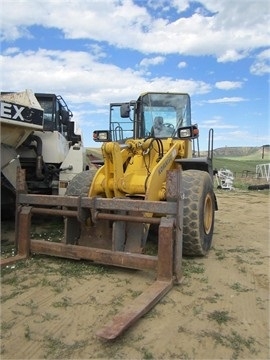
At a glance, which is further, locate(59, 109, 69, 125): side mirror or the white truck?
locate(59, 109, 69, 125): side mirror

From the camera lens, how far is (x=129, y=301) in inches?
142

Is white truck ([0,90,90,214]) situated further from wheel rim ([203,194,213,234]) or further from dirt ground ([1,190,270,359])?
wheel rim ([203,194,213,234])

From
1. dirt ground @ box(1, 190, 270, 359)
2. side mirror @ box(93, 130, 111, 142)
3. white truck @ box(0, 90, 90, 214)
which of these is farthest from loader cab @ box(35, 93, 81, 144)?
dirt ground @ box(1, 190, 270, 359)

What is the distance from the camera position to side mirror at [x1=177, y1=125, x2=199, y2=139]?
535 centimetres

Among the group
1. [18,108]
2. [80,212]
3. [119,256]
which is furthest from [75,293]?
[18,108]

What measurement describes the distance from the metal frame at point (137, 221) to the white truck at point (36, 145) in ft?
3.64

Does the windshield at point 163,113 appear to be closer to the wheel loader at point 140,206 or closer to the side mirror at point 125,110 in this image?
the wheel loader at point 140,206

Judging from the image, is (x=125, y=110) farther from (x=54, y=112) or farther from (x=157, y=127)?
(x=54, y=112)

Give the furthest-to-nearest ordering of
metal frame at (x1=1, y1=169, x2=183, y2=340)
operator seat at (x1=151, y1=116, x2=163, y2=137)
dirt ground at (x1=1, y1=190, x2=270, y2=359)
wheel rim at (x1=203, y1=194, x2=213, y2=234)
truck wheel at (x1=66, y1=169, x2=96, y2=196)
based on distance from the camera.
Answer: operator seat at (x1=151, y1=116, x2=163, y2=137) → truck wheel at (x1=66, y1=169, x2=96, y2=196) → wheel rim at (x1=203, y1=194, x2=213, y2=234) → metal frame at (x1=1, y1=169, x2=183, y2=340) → dirt ground at (x1=1, y1=190, x2=270, y2=359)

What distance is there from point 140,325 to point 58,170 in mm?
4179

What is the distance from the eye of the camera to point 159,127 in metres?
6.15

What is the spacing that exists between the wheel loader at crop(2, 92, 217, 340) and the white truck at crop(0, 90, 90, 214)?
1012 mm

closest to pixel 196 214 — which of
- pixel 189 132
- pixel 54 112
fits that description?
pixel 189 132

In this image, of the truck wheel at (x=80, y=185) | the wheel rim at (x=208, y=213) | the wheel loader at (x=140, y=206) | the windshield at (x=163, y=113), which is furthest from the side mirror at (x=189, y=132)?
the truck wheel at (x=80, y=185)
